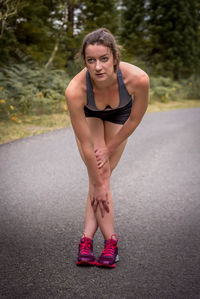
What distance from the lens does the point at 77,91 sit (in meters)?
2.38

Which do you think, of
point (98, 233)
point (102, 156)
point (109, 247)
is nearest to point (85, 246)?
point (109, 247)

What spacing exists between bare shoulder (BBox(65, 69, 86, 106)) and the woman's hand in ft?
2.30

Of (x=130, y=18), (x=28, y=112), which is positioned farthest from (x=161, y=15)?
(x=28, y=112)

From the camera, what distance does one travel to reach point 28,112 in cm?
935

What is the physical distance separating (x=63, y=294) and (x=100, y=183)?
842 millimetres

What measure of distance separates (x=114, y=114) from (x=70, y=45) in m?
13.0

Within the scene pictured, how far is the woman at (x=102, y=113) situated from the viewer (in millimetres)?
2291

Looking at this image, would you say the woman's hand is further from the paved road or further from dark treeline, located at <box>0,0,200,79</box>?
dark treeline, located at <box>0,0,200,79</box>

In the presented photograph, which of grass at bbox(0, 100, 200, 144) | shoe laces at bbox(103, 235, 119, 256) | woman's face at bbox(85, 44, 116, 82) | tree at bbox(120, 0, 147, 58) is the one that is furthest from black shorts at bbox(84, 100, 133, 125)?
tree at bbox(120, 0, 147, 58)

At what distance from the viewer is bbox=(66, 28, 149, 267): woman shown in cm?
229

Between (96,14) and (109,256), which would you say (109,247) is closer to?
(109,256)

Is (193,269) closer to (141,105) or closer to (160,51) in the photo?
(141,105)

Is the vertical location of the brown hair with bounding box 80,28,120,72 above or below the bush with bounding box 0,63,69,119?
above

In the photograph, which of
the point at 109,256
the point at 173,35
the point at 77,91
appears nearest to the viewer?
the point at 77,91
